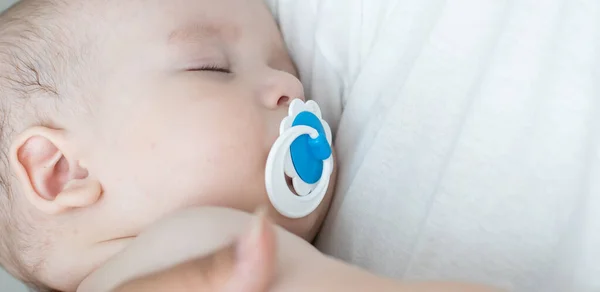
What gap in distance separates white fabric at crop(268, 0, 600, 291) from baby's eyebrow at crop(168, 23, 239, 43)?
0.53ft

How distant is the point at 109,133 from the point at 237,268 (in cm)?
33

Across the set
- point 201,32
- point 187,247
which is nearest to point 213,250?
point 187,247

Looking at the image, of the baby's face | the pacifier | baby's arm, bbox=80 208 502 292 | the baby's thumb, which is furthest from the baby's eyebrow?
the baby's thumb

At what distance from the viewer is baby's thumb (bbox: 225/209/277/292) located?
44 centimetres

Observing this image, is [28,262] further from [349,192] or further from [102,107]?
[349,192]

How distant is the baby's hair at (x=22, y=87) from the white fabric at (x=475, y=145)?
37 cm

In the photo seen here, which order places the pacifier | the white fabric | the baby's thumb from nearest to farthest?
the baby's thumb
the white fabric
the pacifier

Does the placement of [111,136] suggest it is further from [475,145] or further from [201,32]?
[475,145]

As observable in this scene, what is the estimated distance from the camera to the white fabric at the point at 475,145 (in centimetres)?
61

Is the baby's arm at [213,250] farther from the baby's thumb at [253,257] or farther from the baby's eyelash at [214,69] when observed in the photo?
the baby's eyelash at [214,69]

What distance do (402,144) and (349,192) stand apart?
10 cm

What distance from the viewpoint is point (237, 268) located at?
450 mm

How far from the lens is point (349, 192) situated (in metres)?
0.78

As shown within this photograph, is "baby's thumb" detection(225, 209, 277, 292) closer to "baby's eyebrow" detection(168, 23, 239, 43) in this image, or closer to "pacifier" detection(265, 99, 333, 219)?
"pacifier" detection(265, 99, 333, 219)
